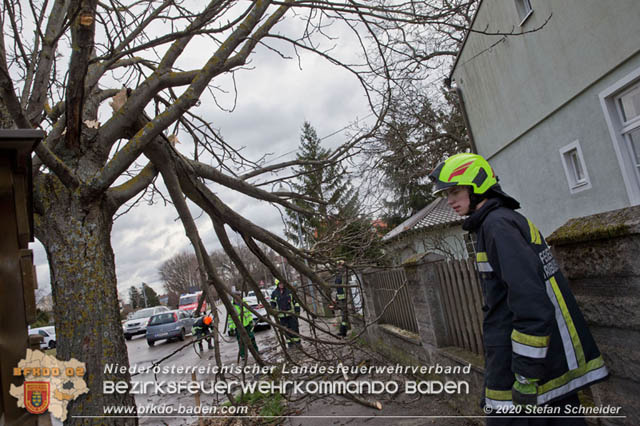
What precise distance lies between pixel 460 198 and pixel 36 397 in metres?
2.75

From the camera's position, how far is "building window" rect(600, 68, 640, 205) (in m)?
6.64

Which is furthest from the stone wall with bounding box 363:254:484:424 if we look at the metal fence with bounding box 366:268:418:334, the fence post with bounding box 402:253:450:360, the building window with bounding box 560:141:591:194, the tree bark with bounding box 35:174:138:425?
the building window with bounding box 560:141:591:194

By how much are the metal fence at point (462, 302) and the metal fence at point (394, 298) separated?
0.92 m

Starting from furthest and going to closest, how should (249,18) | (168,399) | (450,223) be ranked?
1. (450,223)
2. (168,399)
3. (249,18)

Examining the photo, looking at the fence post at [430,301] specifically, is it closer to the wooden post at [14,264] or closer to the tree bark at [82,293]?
the tree bark at [82,293]

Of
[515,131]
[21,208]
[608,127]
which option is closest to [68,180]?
[21,208]

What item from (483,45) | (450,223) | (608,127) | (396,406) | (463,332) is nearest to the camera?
(463,332)

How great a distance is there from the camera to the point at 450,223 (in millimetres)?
17391

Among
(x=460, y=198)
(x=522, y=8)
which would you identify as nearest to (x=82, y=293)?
(x=460, y=198)

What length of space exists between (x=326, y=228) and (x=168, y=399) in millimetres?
5516

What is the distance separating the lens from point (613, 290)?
2309 millimetres

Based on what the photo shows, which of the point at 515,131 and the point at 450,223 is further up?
the point at 515,131

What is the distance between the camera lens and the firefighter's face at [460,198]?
8.20 feet

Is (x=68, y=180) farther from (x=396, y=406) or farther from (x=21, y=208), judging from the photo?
(x=396, y=406)
